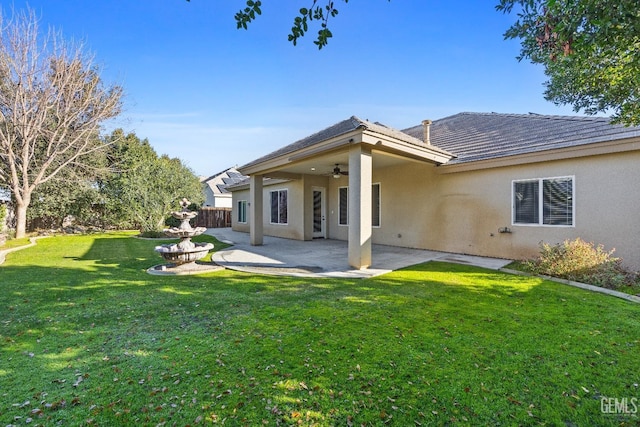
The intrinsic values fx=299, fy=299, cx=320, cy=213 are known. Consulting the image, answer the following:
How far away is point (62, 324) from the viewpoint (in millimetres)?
4379

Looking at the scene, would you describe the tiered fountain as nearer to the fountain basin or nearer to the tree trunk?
the fountain basin

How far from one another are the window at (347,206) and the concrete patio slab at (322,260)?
4.79 feet

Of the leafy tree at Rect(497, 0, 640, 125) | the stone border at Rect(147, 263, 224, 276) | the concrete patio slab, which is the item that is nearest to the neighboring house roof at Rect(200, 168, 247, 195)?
the concrete patio slab

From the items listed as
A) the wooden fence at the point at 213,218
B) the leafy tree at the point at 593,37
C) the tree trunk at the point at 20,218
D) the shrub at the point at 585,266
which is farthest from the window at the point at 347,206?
the tree trunk at the point at 20,218

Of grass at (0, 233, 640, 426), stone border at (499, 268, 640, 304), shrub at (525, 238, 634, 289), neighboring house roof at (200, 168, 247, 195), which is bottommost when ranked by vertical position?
grass at (0, 233, 640, 426)

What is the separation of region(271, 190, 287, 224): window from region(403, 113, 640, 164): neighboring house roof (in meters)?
7.51

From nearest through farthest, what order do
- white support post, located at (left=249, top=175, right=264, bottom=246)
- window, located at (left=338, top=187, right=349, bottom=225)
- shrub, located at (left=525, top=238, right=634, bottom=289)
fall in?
shrub, located at (left=525, top=238, right=634, bottom=289) < white support post, located at (left=249, top=175, right=264, bottom=246) < window, located at (left=338, top=187, right=349, bottom=225)

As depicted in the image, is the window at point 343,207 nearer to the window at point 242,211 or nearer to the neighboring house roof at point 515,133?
the neighboring house roof at point 515,133

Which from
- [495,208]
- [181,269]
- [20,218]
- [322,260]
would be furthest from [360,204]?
[20,218]

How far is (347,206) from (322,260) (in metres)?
4.94

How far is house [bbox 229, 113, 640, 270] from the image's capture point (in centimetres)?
755

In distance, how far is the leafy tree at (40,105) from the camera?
14883 mm

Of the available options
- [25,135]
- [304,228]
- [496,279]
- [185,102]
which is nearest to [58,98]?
[25,135]

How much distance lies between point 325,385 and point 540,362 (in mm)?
2443
